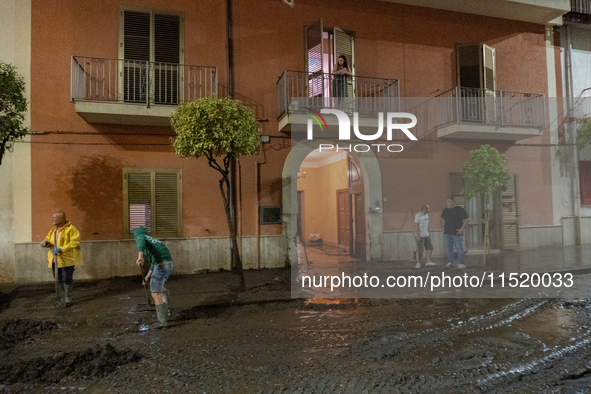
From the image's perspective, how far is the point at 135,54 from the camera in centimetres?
914

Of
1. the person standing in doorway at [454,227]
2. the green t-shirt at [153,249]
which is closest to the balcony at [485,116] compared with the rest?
the person standing in doorway at [454,227]

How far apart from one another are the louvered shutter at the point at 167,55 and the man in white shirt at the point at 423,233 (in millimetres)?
6331

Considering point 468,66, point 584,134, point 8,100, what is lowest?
point 8,100

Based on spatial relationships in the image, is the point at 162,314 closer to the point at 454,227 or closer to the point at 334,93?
the point at 454,227

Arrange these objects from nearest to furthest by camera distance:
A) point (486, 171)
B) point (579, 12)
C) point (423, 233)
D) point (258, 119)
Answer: point (486, 171) < point (423, 233) < point (258, 119) < point (579, 12)

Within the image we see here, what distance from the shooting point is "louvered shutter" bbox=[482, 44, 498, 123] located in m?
11.3

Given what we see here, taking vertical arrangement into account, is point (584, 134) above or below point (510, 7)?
below

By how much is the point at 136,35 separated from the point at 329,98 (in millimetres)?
4766

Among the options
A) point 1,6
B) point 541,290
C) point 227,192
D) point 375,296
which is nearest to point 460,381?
point 375,296

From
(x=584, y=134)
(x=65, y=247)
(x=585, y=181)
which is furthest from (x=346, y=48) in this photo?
(x=585, y=181)

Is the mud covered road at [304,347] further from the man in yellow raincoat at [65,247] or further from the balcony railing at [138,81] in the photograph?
the balcony railing at [138,81]

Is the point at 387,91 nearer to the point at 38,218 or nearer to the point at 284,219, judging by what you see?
the point at 284,219

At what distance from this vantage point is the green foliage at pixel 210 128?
741 centimetres

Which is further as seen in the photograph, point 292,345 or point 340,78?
point 340,78
